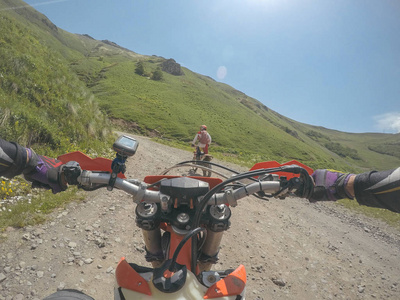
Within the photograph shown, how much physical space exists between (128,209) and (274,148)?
5643cm

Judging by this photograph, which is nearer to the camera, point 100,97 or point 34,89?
point 34,89

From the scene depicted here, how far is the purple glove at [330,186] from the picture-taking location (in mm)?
1905

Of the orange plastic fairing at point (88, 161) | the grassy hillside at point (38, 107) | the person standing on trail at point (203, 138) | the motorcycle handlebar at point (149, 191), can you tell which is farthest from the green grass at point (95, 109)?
the person standing on trail at point (203, 138)

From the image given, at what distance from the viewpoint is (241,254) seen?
5082mm

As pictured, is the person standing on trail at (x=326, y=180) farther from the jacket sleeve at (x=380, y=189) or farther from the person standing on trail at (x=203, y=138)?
the person standing on trail at (x=203, y=138)

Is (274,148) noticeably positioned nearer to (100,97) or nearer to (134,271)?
(100,97)

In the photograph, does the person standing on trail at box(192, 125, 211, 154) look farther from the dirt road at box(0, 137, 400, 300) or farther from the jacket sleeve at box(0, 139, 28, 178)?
the jacket sleeve at box(0, 139, 28, 178)

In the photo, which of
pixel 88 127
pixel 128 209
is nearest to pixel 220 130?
pixel 88 127

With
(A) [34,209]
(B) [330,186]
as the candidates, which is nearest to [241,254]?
(B) [330,186]

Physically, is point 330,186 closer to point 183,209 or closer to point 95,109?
point 183,209

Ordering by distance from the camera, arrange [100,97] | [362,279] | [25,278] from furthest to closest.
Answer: [100,97] → [362,279] → [25,278]

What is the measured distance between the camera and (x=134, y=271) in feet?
5.05

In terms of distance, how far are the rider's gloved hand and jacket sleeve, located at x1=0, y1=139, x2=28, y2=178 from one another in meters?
0.06

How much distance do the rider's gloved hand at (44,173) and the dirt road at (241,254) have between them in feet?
7.41
